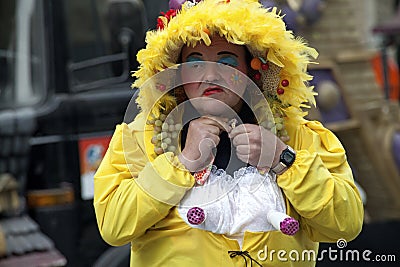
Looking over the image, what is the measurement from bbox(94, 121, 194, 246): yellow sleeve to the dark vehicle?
1708 millimetres

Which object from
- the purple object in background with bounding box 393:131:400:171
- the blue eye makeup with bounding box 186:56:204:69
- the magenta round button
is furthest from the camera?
the purple object in background with bounding box 393:131:400:171

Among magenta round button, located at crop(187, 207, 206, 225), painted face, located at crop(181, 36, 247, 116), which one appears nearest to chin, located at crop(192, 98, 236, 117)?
painted face, located at crop(181, 36, 247, 116)

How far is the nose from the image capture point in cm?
182

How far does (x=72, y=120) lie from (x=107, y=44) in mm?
449

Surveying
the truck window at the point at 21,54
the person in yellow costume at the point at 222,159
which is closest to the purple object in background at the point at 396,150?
the truck window at the point at 21,54

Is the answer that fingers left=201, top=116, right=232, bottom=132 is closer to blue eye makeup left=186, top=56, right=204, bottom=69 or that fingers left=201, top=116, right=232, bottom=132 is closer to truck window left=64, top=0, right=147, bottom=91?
blue eye makeup left=186, top=56, right=204, bottom=69

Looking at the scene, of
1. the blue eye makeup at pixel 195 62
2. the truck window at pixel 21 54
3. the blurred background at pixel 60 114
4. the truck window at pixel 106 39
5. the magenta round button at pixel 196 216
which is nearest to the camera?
the magenta round button at pixel 196 216

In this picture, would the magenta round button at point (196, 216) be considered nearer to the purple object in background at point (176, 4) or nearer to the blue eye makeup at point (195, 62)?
the blue eye makeup at point (195, 62)

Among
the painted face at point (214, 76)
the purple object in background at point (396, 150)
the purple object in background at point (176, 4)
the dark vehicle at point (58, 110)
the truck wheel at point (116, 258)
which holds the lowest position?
the truck wheel at point (116, 258)

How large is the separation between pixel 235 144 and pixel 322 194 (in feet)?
0.78

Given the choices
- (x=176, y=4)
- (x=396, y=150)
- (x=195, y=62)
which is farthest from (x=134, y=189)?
(x=396, y=150)

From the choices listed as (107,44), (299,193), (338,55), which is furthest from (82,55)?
(299,193)

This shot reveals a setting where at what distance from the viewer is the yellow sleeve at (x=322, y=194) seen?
1.76m

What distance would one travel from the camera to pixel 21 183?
3.44 meters
